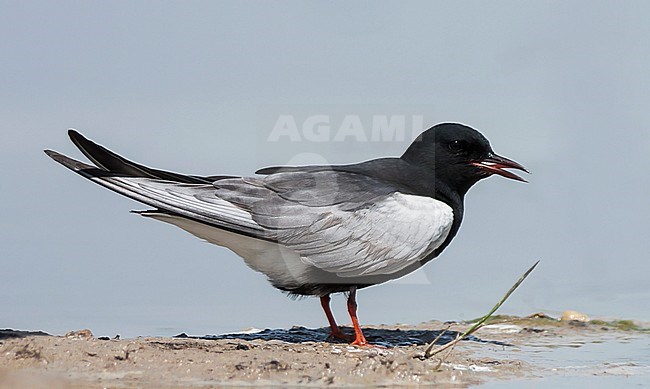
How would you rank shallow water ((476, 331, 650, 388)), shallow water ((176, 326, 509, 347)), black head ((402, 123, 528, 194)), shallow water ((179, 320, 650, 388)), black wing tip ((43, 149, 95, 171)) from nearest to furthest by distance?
shallow water ((476, 331, 650, 388)) → shallow water ((179, 320, 650, 388)) → black wing tip ((43, 149, 95, 171)) → shallow water ((176, 326, 509, 347)) → black head ((402, 123, 528, 194))

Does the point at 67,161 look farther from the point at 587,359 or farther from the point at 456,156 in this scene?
the point at 587,359

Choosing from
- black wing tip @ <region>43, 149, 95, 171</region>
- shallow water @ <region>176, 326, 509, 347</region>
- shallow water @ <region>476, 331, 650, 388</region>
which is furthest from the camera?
shallow water @ <region>176, 326, 509, 347</region>

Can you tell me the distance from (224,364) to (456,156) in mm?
2907

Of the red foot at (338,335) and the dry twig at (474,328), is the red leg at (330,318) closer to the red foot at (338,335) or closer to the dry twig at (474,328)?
the red foot at (338,335)

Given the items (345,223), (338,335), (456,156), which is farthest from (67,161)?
(456,156)

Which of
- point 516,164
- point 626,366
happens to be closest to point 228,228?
point 516,164

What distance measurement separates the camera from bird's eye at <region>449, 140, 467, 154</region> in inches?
359

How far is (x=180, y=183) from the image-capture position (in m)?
8.41

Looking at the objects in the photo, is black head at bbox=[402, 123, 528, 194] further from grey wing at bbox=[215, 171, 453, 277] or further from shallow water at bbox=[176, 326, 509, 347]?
shallow water at bbox=[176, 326, 509, 347]

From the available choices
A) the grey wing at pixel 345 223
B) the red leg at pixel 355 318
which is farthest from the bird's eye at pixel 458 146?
the red leg at pixel 355 318

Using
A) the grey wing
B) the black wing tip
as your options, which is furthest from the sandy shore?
the black wing tip

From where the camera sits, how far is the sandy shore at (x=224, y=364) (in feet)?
24.1

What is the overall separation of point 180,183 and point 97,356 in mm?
1553

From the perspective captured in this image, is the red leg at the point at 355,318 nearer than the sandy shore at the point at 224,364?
No
